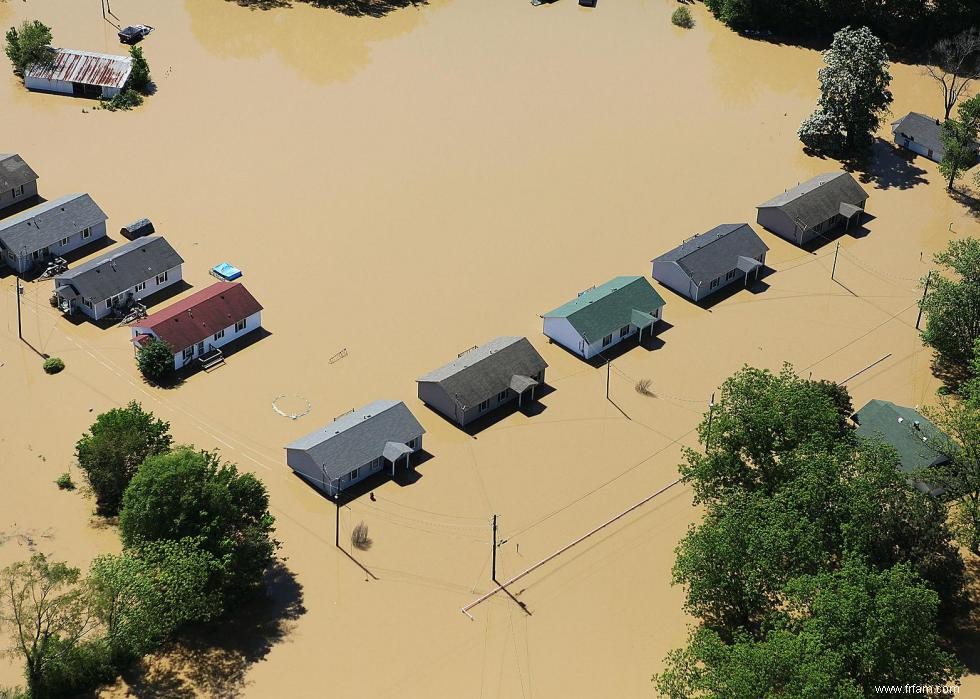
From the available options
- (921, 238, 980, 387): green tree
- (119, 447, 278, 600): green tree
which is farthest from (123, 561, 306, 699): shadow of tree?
(921, 238, 980, 387): green tree

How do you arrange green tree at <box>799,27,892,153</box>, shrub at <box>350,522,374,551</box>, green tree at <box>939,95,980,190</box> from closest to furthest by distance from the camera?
1. shrub at <box>350,522,374,551</box>
2. green tree at <box>939,95,980,190</box>
3. green tree at <box>799,27,892,153</box>

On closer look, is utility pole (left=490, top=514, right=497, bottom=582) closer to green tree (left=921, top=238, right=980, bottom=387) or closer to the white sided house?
green tree (left=921, top=238, right=980, bottom=387)

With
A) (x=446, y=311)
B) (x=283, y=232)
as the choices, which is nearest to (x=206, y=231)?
(x=283, y=232)

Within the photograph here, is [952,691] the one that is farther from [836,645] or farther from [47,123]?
[47,123]

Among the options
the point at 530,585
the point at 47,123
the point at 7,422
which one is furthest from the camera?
the point at 47,123

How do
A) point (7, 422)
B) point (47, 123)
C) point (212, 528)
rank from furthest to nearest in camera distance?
1. point (47, 123)
2. point (7, 422)
3. point (212, 528)

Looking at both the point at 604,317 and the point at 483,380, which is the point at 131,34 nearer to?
the point at 604,317
